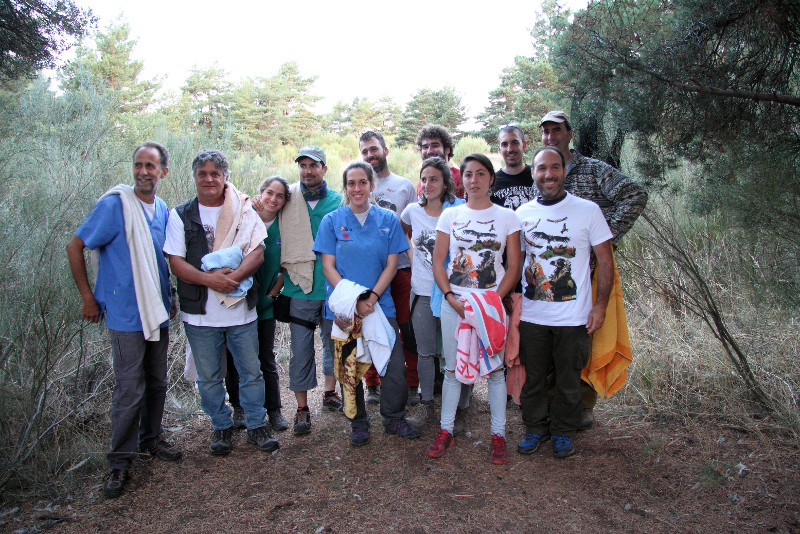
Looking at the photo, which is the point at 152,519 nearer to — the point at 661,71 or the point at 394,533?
the point at 394,533

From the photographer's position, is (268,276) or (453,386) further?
(268,276)

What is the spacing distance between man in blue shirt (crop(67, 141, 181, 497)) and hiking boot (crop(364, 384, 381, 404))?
2.03m

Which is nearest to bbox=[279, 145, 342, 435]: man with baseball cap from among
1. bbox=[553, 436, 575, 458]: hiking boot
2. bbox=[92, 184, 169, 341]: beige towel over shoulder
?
bbox=[92, 184, 169, 341]: beige towel over shoulder

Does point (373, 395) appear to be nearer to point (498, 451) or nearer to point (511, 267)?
point (498, 451)

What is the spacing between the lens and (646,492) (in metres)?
3.13

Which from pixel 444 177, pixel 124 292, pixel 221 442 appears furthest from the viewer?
pixel 444 177

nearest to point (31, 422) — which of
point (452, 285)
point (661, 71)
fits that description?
point (452, 285)

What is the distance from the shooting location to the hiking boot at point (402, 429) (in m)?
4.02

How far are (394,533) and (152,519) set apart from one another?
55.6 inches

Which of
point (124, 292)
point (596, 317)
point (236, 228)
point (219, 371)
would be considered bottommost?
point (219, 371)

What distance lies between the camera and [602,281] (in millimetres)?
3539

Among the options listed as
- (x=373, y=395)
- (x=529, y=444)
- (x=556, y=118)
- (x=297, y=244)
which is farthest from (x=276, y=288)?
(x=556, y=118)

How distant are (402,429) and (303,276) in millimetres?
1404

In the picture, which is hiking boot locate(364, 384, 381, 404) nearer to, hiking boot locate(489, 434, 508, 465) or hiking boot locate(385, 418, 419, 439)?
hiking boot locate(385, 418, 419, 439)
